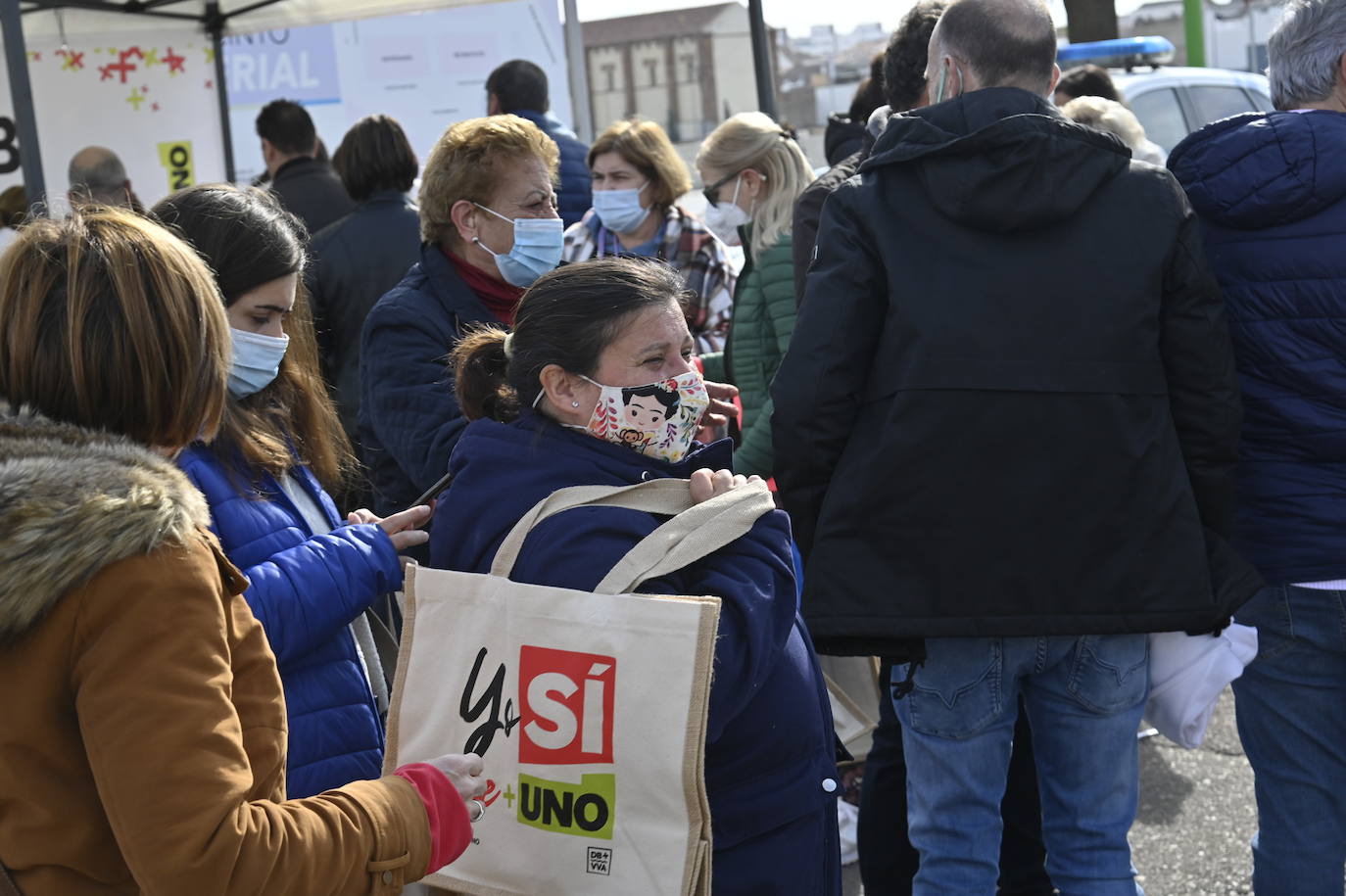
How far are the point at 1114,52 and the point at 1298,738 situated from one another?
7069 millimetres

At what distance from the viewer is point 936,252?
249 centimetres

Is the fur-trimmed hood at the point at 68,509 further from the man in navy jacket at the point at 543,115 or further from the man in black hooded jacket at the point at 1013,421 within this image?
the man in navy jacket at the point at 543,115

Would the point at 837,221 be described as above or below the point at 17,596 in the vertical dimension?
above

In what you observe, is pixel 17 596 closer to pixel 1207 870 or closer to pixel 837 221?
pixel 837 221

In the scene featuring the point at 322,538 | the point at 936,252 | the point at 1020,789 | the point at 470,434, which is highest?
the point at 936,252

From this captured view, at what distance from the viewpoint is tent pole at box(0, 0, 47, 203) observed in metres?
5.52

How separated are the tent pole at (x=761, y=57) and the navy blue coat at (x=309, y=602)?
515 cm

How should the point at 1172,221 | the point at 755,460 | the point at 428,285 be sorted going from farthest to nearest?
the point at 755,460, the point at 428,285, the point at 1172,221

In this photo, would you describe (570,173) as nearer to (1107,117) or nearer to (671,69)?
(1107,117)

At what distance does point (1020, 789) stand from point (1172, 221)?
1.47m

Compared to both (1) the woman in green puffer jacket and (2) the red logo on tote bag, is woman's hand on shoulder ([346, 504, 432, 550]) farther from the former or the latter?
(1) the woman in green puffer jacket

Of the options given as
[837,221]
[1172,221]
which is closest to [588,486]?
[837,221]

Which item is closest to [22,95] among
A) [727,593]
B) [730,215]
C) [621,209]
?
[621,209]

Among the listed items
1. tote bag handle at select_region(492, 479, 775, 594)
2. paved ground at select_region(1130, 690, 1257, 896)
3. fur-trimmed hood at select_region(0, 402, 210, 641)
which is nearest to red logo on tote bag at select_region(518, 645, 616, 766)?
tote bag handle at select_region(492, 479, 775, 594)
